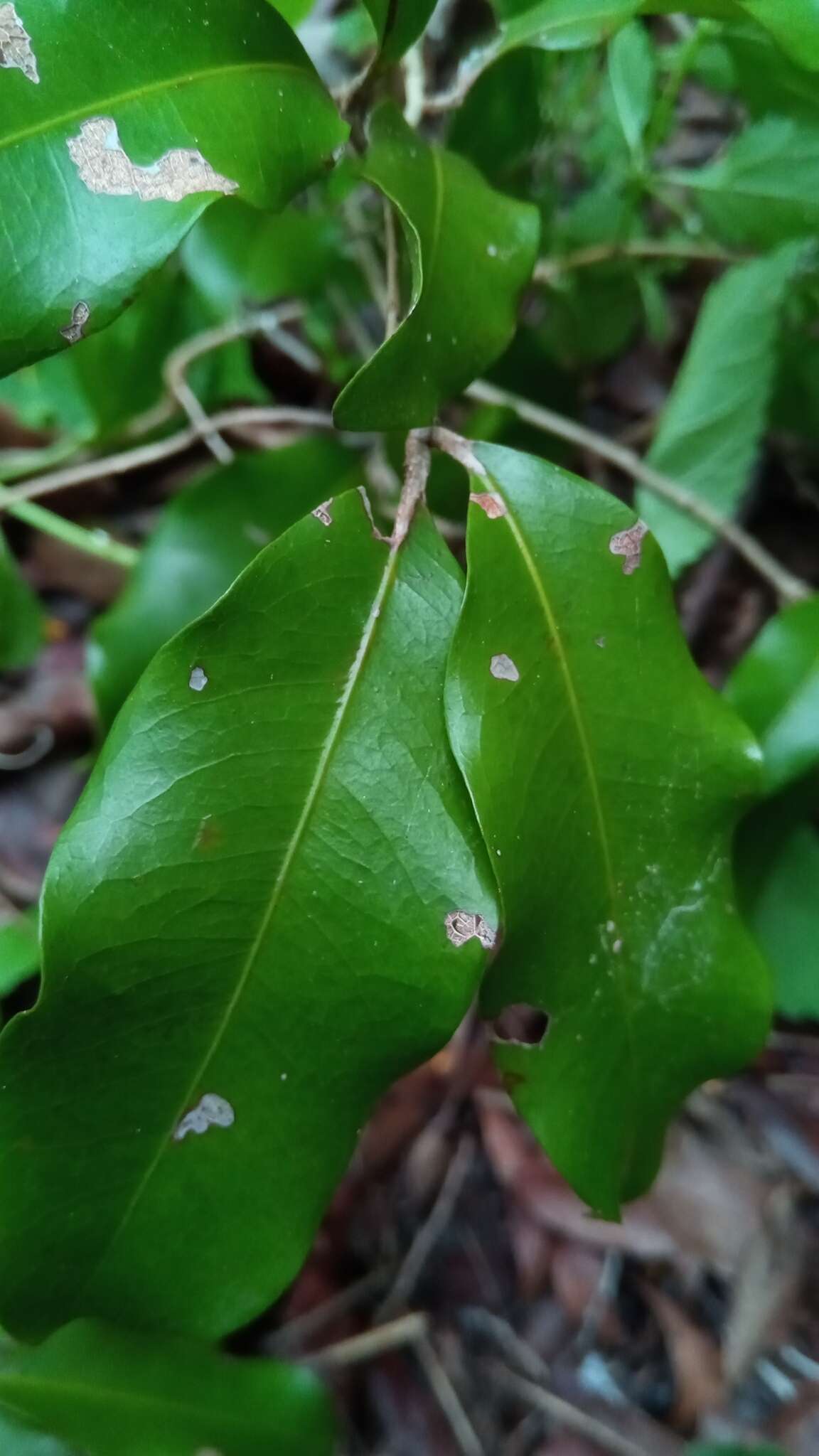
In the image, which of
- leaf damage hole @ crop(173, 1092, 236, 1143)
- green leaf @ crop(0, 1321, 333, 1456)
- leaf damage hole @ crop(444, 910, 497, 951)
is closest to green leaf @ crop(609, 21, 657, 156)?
leaf damage hole @ crop(444, 910, 497, 951)

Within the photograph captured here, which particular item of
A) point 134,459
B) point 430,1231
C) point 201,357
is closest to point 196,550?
point 134,459

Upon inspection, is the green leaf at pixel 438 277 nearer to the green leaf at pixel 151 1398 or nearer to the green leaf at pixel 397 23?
the green leaf at pixel 397 23

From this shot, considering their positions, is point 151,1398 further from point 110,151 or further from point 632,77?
point 632,77

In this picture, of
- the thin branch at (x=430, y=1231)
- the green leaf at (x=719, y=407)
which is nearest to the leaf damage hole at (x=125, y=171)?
the green leaf at (x=719, y=407)

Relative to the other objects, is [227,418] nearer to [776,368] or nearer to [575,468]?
[575,468]

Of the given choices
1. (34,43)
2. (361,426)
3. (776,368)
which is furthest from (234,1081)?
(776,368)

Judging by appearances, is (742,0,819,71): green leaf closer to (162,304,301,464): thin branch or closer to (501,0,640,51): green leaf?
(501,0,640,51): green leaf
